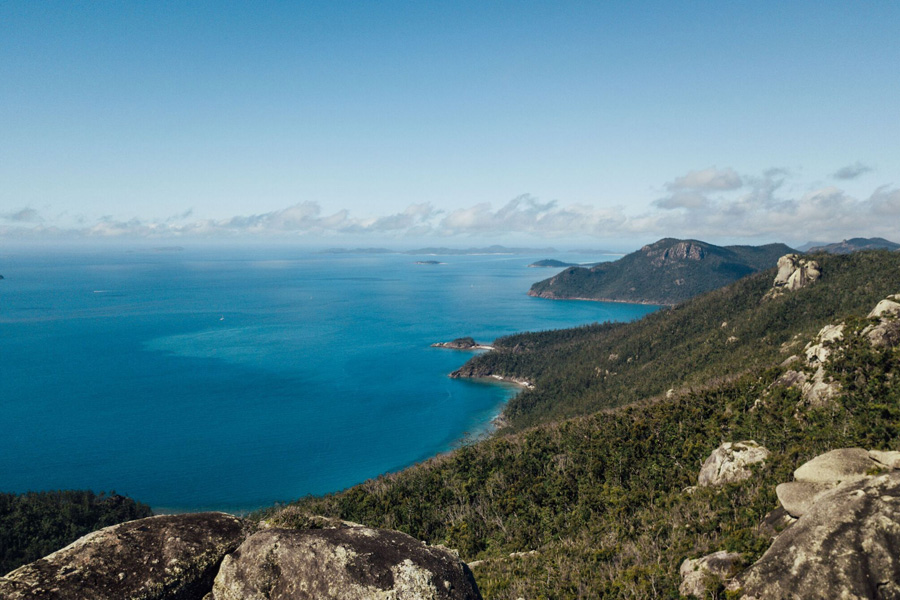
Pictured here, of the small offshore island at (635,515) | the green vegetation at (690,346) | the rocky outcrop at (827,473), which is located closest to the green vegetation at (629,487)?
the small offshore island at (635,515)

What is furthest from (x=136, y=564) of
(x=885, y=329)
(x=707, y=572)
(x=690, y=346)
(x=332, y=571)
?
(x=690, y=346)

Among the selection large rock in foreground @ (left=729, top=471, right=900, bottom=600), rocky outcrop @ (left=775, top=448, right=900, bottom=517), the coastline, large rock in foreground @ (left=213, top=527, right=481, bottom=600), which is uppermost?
large rock in foreground @ (left=213, top=527, right=481, bottom=600)

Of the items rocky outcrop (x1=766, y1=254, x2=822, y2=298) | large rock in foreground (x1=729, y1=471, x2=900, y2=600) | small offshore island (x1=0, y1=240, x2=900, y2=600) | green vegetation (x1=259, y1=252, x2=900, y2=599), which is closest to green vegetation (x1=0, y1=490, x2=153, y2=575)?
green vegetation (x1=259, y1=252, x2=900, y2=599)

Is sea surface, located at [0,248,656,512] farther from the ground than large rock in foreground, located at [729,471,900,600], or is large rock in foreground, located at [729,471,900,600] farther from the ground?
large rock in foreground, located at [729,471,900,600]

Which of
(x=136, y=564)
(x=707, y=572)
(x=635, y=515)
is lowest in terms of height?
(x=635, y=515)

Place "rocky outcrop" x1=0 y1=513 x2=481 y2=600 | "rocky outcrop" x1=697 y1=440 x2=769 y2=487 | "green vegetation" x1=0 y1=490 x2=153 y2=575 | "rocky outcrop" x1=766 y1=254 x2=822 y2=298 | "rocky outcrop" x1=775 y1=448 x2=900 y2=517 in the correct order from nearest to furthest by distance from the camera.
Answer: "rocky outcrop" x1=0 y1=513 x2=481 y2=600 < "rocky outcrop" x1=775 y1=448 x2=900 y2=517 < "rocky outcrop" x1=697 y1=440 x2=769 y2=487 < "green vegetation" x1=0 y1=490 x2=153 y2=575 < "rocky outcrop" x1=766 y1=254 x2=822 y2=298

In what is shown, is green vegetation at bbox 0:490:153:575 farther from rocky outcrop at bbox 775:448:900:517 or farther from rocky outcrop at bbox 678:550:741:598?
rocky outcrop at bbox 775:448:900:517

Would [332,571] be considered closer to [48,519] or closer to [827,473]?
[827,473]
